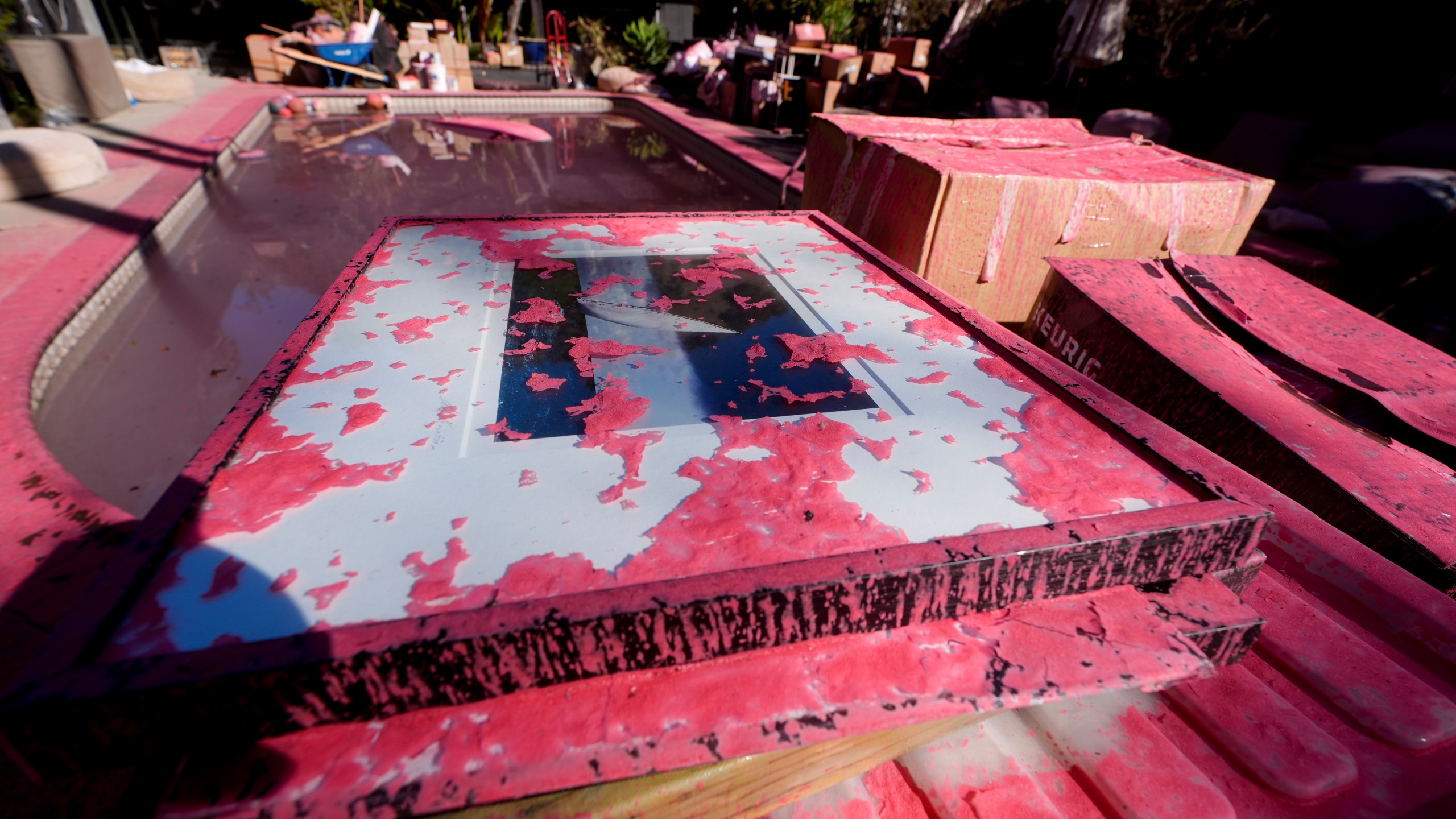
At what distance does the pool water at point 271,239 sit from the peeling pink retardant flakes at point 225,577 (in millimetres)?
1261

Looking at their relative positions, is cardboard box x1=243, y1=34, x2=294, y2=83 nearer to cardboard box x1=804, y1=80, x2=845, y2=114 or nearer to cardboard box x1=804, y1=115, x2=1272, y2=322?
cardboard box x1=804, y1=80, x2=845, y2=114

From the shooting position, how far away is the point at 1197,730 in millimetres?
732

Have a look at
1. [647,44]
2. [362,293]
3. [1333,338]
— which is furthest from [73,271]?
[647,44]

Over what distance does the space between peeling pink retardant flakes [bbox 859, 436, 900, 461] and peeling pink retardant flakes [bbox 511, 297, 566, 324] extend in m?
0.60

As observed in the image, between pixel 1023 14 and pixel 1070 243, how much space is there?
6.12 m

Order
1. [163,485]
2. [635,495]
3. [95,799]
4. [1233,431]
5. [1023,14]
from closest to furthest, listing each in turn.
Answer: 1. [635,495]
2. [95,799]
3. [1233,431]
4. [163,485]
5. [1023,14]

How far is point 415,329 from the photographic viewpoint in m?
1.02

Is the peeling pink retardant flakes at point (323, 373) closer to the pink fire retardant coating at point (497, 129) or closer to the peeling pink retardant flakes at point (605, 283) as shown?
the peeling pink retardant flakes at point (605, 283)

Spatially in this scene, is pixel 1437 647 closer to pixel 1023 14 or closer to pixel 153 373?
pixel 153 373

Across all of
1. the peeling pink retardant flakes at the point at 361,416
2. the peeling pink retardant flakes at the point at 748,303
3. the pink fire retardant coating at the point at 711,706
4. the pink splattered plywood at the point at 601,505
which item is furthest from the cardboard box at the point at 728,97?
the pink fire retardant coating at the point at 711,706

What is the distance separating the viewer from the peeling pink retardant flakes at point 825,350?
0.99m

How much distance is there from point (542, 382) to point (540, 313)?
0.84 feet

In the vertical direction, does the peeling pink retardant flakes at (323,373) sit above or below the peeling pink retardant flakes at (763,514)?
above

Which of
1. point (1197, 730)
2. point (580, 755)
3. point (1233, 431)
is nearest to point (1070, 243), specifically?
point (1233, 431)
